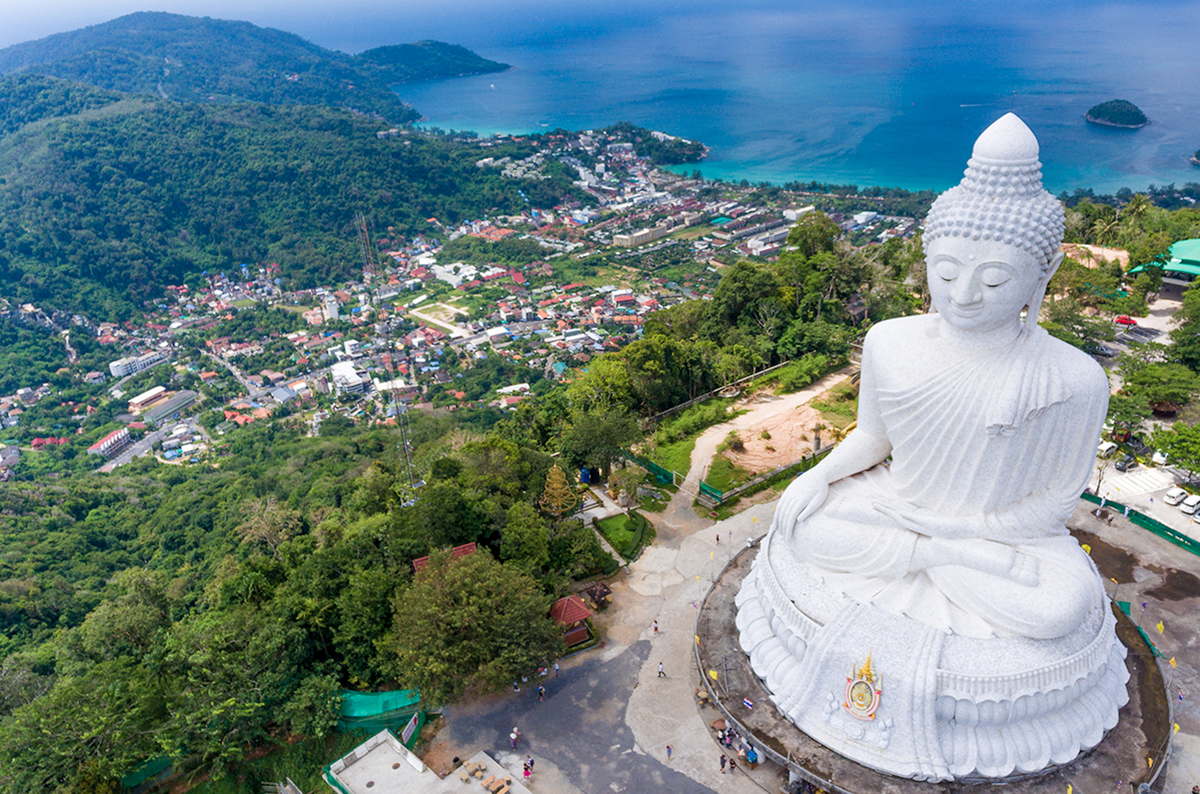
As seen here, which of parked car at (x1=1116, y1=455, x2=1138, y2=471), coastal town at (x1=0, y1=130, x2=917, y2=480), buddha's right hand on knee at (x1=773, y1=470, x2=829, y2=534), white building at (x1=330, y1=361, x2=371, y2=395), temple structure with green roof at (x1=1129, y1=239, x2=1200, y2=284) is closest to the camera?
buddha's right hand on knee at (x1=773, y1=470, x2=829, y2=534)

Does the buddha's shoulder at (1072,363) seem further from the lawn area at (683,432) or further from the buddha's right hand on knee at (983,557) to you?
the lawn area at (683,432)

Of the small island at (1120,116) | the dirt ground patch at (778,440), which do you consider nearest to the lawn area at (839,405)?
the dirt ground patch at (778,440)

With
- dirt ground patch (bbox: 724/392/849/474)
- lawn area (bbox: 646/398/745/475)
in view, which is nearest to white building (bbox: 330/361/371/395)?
lawn area (bbox: 646/398/745/475)

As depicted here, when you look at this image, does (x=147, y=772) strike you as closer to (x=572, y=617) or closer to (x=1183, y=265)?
(x=572, y=617)

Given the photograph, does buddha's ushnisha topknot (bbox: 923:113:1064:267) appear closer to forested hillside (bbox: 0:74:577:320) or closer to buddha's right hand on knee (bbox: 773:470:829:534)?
buddha's right hand on knee (bbox: 773:470:829:534)

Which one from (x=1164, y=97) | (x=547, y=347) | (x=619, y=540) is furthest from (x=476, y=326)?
(x=1164, y=97)

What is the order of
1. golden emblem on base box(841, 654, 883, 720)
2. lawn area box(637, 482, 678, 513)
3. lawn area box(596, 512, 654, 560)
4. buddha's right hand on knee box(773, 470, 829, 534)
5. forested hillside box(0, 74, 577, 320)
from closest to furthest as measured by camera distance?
golden emblem on base box(841, 654, 883, 720)
buddha's right hand on knee box(773, 470, 829, 534)
lawn area box(596, 512, 654, 560)
lawn area box(637, 482, 678, 513)
forested hillside box(0, 74, 577, 320)
